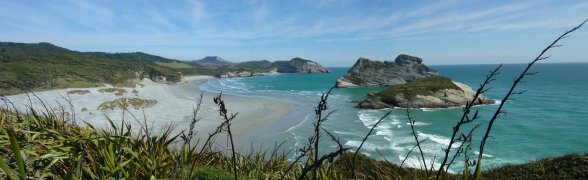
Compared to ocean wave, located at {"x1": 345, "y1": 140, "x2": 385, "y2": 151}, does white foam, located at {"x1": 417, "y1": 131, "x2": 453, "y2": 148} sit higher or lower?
lower

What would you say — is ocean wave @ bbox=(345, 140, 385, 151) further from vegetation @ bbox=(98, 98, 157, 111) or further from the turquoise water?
vegetation @ bbox=(98, 98, 157, 111)

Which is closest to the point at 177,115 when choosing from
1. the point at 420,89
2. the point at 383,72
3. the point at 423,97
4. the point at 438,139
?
the point at 438,139

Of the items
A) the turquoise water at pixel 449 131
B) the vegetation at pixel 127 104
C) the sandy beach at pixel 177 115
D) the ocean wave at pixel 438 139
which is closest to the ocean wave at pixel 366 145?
the turquoise water at pixel 449 131

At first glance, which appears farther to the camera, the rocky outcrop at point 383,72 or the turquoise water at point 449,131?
the rocky outcrop at point 383,72

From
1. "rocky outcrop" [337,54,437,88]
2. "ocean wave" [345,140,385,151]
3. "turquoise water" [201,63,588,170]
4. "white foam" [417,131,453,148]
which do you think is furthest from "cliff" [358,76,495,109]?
"rocky outcrop" [337,54,437,88]

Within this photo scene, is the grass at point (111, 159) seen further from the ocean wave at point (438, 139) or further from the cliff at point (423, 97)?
the cliff at point (423, 97)

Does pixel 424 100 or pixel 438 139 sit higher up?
pixel 424 100

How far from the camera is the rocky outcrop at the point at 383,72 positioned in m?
113

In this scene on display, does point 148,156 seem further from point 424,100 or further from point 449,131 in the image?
point 424,100

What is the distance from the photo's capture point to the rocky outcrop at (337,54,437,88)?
370 ft

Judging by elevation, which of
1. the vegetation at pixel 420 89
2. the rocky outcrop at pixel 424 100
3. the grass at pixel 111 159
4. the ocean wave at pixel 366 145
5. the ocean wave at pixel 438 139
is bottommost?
the ocean wave at pixel 438 139

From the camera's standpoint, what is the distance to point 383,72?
117m

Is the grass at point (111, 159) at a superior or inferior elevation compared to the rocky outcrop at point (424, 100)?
superior

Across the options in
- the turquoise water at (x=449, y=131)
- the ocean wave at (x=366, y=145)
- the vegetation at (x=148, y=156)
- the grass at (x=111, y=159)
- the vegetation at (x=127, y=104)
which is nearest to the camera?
the vegetation at (x=148, y=156)
